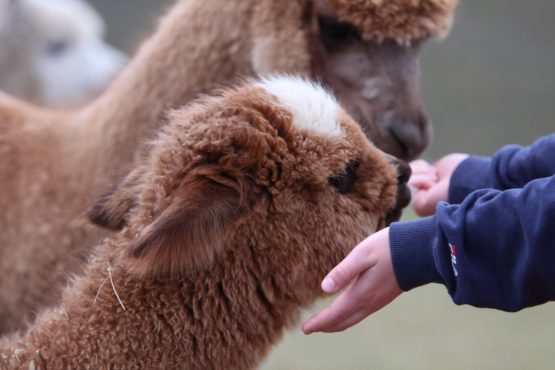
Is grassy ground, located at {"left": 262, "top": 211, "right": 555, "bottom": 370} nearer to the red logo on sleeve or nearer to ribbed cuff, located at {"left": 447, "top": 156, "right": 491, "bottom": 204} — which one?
ribbed cuff, located at {"left": 447, "top": 156, "right": 491, "bottom": 204}

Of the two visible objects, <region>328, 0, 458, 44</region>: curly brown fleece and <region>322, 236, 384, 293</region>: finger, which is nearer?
<region>322, 236, 384, 293</region>: finger

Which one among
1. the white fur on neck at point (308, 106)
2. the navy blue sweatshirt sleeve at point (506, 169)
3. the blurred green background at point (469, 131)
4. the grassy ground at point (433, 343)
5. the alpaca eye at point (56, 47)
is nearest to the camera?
the white fur on neck at point (308, 106)

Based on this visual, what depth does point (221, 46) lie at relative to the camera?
10.4 ft

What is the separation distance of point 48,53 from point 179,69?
4433 mm

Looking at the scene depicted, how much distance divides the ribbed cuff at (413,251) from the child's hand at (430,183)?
860 mm

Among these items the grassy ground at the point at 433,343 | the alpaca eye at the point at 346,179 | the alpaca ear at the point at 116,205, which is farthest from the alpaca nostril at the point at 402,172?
the grassy ground at the point at 433,343

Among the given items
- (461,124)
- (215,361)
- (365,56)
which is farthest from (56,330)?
(461,124)

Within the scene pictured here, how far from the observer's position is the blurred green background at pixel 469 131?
5527mm

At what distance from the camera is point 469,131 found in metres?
9.88

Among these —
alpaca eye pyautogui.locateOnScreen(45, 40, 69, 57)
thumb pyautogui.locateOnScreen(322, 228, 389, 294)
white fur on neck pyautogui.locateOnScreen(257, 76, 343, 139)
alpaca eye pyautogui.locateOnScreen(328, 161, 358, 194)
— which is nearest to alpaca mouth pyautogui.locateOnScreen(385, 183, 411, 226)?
alpaca eye pyautogui.locateOnScreen(328, 161, 358, 194)

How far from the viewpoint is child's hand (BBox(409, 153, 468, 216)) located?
292 cm

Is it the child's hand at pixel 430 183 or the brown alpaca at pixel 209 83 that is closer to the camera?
the child's hand at pixel 430 183

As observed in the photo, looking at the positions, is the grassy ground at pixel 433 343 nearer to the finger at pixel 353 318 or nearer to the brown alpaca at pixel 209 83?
the brown alpaca at pixel 209 83

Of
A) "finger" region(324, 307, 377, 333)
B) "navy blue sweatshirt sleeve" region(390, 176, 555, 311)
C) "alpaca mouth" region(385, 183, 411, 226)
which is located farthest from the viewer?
"alpaca mouth" region(385, 183, 411, 226)
